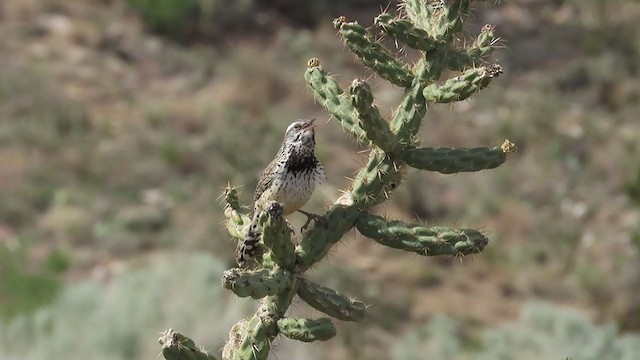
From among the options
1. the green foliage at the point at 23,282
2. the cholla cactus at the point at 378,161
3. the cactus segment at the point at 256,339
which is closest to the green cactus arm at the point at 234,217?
the cholla cactus at the point at 378,161

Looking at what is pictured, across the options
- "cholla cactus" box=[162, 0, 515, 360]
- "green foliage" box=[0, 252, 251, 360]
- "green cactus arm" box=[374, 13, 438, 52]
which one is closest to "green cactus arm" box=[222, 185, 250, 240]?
"cholla cactus" box=[162, 0, 515, 360]

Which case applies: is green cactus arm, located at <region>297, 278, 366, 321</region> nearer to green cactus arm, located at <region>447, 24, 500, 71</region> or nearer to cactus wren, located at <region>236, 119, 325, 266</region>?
cactus wren, located at <region>236, 119, 325, 266</region>

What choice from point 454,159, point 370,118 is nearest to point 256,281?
point 370,118

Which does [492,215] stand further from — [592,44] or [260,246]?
[260,246]

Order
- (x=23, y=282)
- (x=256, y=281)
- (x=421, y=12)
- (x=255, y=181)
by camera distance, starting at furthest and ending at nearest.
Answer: (x=255, y=181) → (x=23, y=282) → (x=421, y=12) → (x=256, y=281)

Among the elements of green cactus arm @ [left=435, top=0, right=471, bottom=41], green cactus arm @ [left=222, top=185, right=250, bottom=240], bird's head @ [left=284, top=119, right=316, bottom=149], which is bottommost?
green cactus arm @ [left=222, top=185, right=250, bottom=240]

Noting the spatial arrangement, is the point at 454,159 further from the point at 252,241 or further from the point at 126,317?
the point at 126,317

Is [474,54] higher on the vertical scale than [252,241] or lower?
higher

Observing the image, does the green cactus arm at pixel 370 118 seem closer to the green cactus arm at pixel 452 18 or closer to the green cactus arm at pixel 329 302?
the green cactus arm at pixel 452 18
